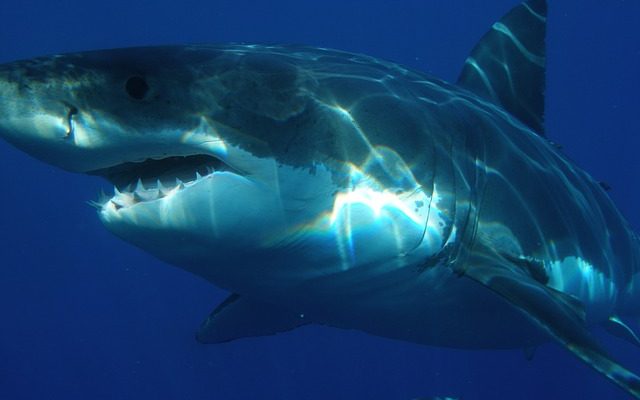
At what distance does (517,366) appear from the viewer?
14.6 meters

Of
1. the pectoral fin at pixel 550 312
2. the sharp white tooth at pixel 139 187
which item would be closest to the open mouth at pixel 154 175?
the sharp white tooth at pixel 139 187

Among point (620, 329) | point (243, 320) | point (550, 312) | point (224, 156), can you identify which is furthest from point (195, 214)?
point (620, 329)

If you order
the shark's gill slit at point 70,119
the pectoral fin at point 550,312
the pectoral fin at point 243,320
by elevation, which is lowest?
the pectoral fin at point 550,312

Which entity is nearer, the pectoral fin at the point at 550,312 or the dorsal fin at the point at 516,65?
the pectoral fin at the point at 550,312

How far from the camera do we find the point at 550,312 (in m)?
2.78

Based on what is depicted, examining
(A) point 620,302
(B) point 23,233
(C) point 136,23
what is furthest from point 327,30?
(A) point 620,302

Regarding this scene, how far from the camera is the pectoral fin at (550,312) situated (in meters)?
2.62

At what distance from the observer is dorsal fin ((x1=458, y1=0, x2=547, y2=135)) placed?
17.3 ft

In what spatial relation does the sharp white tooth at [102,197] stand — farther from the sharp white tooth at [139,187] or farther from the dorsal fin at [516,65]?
the dorsal fin at [516,65]

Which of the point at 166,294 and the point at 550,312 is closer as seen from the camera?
the point at 550,312

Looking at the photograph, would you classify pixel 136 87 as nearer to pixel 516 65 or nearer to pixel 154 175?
pixel 154 175

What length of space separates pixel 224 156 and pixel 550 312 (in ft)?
5.99

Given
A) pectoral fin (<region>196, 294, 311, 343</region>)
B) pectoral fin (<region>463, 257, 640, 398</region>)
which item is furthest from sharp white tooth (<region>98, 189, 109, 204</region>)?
pectoral fin (<region>196, 294, 311, 343</region>)

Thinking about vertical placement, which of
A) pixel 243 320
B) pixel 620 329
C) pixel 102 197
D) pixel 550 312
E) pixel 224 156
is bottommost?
pixel 620 329
